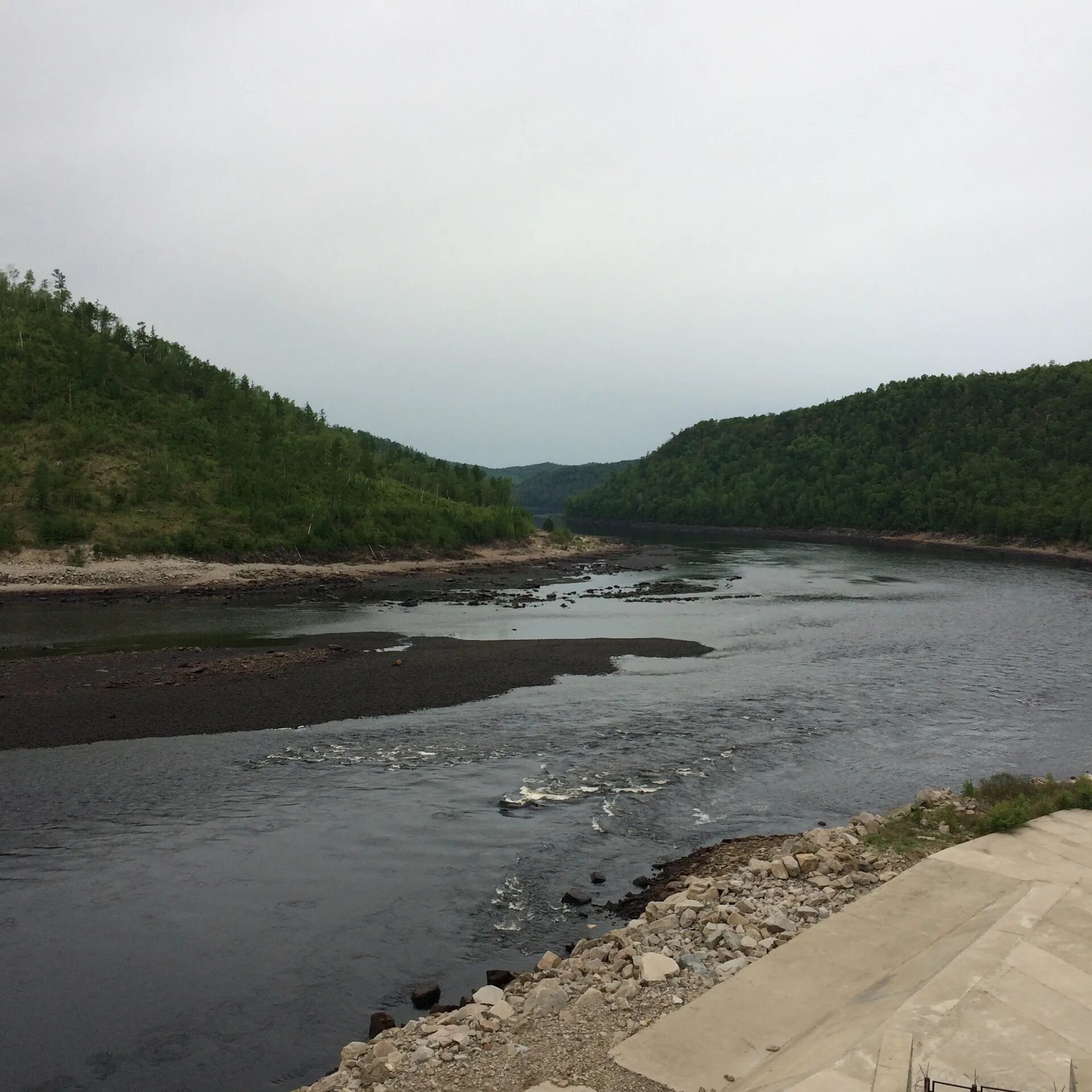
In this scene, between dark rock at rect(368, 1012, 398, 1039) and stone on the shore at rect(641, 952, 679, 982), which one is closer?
stone on the shore at rect(641, 952, 679, 982)

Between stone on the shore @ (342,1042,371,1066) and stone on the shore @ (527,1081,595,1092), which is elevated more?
stone on the shore @ (527,1081,595,1092)

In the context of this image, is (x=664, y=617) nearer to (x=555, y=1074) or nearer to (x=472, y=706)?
A: (x=472, y=706)

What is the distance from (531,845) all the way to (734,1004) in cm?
950

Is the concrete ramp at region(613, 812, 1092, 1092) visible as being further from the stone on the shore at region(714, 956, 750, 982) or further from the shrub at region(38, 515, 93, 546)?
the shrub at region(38, 515, 93, 546)

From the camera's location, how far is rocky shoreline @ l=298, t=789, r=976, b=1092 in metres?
10.8

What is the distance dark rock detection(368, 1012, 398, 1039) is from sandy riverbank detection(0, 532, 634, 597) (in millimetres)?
69836

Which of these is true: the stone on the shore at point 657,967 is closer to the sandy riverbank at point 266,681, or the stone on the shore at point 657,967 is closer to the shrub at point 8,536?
the sandy riverbank at point 266,681

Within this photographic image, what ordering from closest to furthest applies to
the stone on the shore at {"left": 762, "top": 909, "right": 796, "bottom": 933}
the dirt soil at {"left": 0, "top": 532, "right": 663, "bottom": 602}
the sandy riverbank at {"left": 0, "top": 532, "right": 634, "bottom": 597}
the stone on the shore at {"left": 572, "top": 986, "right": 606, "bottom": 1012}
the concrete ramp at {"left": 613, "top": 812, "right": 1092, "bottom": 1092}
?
the concrete ramp at {"left": 613, "top": 812, "right": 1092, "bottom": 1092} → the stone on the shore at {"left": 572, "top": 986, "right": 606, "bottom": 1012} → the stone on the shore at {"left": 762, "top": 909, "right": 796, "bottom": 933} → the dirt soil at {"left": 0, "top": 532, "right": 663, "bottom": 602} → the sandy riverbank at {"left": 0, "top": 532, "right": 634, "bottom": 597}

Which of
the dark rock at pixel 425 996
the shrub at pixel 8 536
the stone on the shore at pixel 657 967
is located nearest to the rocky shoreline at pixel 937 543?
the stone on the shore at pixel 657 967

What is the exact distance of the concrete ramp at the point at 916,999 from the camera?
28.1 feet

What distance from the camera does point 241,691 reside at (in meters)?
36.9

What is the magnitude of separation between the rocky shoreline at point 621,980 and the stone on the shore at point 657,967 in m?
0.02

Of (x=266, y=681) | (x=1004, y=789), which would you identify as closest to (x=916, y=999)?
(x=1004, y=789)

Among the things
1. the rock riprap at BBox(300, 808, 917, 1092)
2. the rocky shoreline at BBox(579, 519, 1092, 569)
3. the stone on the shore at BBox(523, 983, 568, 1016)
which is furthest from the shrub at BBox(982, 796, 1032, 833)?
the rocky shoreline at BBox(579, 519, 1092, 569)
